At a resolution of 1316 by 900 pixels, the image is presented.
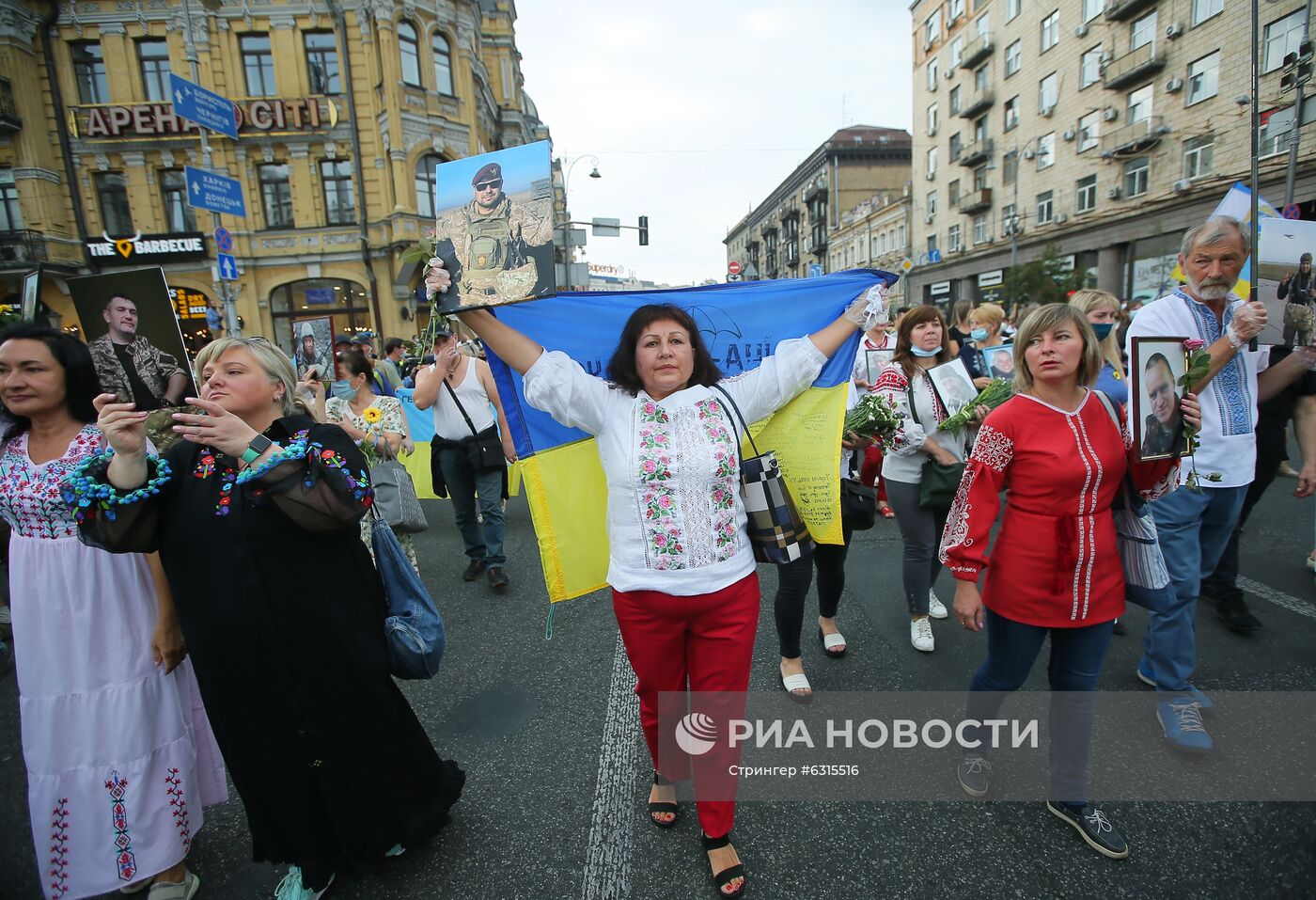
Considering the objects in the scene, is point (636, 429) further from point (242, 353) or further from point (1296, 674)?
point (1296, 674)

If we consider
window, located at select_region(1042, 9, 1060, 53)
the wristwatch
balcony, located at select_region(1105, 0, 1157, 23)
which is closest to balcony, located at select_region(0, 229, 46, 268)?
the wristwatch

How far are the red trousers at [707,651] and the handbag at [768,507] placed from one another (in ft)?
0.49

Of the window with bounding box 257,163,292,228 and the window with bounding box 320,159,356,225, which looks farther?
the window with bounding box 320,159,356,225

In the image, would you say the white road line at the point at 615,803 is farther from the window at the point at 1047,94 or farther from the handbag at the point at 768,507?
the window at the point at 1047,94

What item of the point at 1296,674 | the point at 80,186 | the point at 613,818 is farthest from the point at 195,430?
the point at 80,186

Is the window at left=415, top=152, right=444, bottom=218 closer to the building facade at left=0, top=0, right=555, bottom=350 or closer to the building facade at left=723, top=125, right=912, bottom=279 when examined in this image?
the building facade at left=0, top=0, right=555, bottom=350

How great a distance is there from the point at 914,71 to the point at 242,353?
46.6 metres

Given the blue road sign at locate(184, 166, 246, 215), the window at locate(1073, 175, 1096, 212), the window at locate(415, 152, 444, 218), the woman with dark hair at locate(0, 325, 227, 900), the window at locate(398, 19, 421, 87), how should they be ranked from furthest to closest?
1. the window at locate(1073, 175, 1096, 212)
2. the window at locate(415, 152, 444, 218)
3. the window at locate(398, 19, 421, 87)
4. the blue road sign at locate(184, 166, 246, 215)
5. the woman with dark hair at locate(0, 325, 227, 900)

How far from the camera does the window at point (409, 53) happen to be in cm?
2223

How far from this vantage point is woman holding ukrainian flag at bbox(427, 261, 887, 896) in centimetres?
215

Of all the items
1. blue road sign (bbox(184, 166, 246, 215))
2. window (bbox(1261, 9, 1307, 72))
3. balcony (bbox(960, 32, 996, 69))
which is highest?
balcony (bbox(960, 32, 996, 69))

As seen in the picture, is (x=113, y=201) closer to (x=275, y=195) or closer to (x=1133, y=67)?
(x=275, y=195)

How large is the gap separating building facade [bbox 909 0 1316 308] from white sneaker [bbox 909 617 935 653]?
49.9 ft

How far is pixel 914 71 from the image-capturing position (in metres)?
38.7
